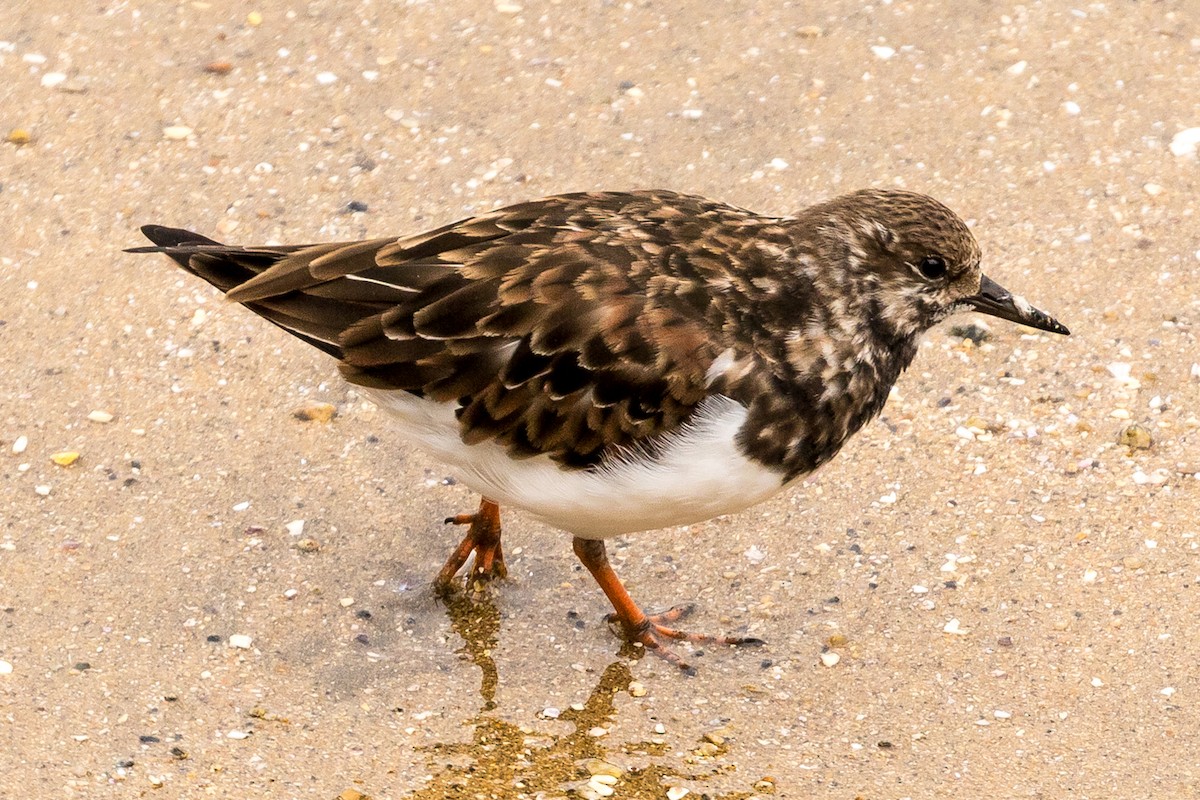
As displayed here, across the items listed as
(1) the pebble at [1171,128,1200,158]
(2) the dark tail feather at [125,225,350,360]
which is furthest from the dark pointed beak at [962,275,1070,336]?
(1) the pebble at [1171,128,1200,158]

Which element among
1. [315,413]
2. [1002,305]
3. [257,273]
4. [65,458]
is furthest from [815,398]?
[65,458]

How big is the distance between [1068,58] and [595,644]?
12.7 feet

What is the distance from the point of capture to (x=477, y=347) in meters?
4.41

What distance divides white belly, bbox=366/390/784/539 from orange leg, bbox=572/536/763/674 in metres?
0.12

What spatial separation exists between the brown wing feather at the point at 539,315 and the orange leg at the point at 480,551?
1.92ft

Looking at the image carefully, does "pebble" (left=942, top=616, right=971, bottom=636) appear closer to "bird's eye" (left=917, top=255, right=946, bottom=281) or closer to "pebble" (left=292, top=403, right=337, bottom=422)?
"bird's eye" (left=917, top=255, right=946, bottom=281)

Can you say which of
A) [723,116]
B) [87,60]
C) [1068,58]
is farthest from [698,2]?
[87,60]

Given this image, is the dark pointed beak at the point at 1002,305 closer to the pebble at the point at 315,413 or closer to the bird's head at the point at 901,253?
the bird's head at the point at 901,253

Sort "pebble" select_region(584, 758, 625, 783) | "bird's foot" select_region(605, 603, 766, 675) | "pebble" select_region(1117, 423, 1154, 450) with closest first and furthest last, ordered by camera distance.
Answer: "pebble" select_region(584, 758, 625, 783), "bird's foot" select_region(605, 603, 766, 675), "pebble" select_region(1117, 423, 1154, 450)

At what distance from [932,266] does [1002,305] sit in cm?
36

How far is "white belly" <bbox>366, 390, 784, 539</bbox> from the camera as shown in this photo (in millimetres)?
4312

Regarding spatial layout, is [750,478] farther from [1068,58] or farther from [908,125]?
[1068,58]

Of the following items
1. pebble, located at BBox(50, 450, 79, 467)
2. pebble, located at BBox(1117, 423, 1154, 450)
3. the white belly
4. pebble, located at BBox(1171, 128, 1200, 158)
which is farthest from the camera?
pebble, located at BBox(1171, 128, 1200, 158)

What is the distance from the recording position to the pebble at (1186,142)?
669cm
